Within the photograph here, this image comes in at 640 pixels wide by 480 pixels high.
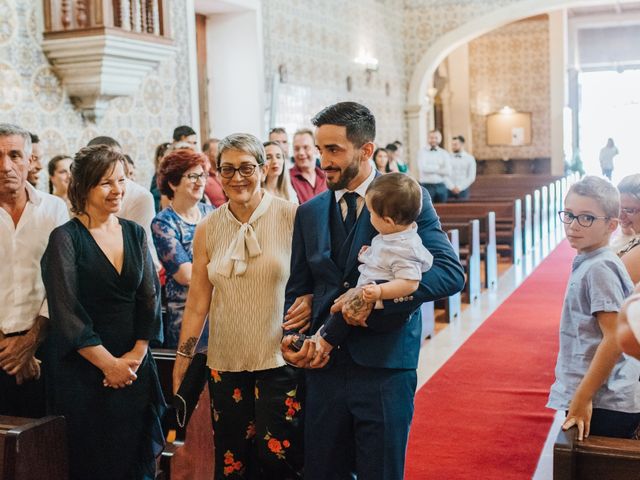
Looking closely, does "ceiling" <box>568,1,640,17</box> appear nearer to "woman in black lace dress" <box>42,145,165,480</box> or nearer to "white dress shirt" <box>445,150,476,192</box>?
"white dress shirt" <box>445,150,476,192</box>

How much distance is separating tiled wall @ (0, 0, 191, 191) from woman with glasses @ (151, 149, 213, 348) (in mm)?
2876

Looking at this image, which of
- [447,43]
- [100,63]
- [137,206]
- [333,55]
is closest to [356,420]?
[137,206]

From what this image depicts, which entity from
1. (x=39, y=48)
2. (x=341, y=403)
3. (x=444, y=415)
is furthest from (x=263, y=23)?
(x=341, y=403)

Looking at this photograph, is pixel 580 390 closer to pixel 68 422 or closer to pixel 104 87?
pixel 68 422

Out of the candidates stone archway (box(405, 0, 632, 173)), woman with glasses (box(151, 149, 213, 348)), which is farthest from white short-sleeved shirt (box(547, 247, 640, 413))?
stone archway (box(405, 0, 632, 173))

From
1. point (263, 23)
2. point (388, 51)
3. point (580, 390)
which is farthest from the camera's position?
point (388, 51)

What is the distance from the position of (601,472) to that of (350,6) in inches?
438

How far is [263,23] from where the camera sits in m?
9.77

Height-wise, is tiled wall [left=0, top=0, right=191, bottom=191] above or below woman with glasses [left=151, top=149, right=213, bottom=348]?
above

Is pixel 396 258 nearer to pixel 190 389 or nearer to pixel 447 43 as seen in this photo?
pixel 190 389

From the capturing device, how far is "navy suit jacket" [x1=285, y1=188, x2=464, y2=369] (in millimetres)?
2217

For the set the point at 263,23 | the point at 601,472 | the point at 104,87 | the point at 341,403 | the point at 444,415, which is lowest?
the point at 444,415

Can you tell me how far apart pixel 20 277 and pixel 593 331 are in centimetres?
184

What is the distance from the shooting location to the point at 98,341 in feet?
8.71
